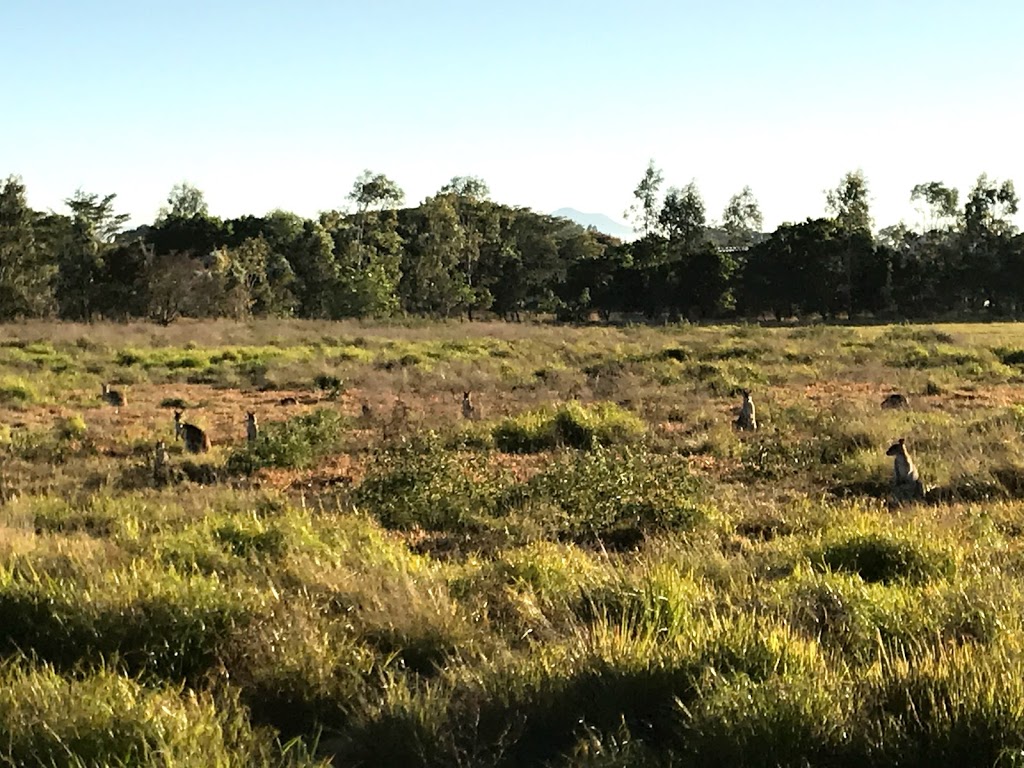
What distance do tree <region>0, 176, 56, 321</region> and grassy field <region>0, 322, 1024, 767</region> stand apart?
32.4 m

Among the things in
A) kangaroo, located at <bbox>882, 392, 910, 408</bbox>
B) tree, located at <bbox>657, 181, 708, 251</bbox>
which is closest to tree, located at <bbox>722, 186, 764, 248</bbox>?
tree, located at <bbox>657, 181, 708, 251</bbox>

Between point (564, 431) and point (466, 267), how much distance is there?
4888 cm

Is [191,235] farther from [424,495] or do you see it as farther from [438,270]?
[424,495]

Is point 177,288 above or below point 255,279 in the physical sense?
below

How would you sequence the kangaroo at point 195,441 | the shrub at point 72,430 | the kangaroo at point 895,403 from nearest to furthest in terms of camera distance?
1. the kangaroo at point 195,441
2. the shrub at point 72,430
3. the kangaroo at point 895,403

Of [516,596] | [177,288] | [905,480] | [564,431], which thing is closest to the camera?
[516,596]

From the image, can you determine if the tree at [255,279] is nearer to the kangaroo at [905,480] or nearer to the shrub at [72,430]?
the shrub at [72,430]

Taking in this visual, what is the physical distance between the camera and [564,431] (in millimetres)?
12047

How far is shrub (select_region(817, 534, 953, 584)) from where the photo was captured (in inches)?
213

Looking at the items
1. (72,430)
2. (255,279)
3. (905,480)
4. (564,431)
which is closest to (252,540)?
(905,480)

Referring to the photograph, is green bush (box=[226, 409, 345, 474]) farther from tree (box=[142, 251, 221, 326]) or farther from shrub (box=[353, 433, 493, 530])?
tree (box=[142, 251, 221, 326])

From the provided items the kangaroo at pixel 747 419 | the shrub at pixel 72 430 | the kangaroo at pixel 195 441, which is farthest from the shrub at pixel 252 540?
the kangaroo at pixel 747 419

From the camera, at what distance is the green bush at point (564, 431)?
1159 centimetres

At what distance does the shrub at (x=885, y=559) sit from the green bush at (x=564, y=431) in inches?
213
